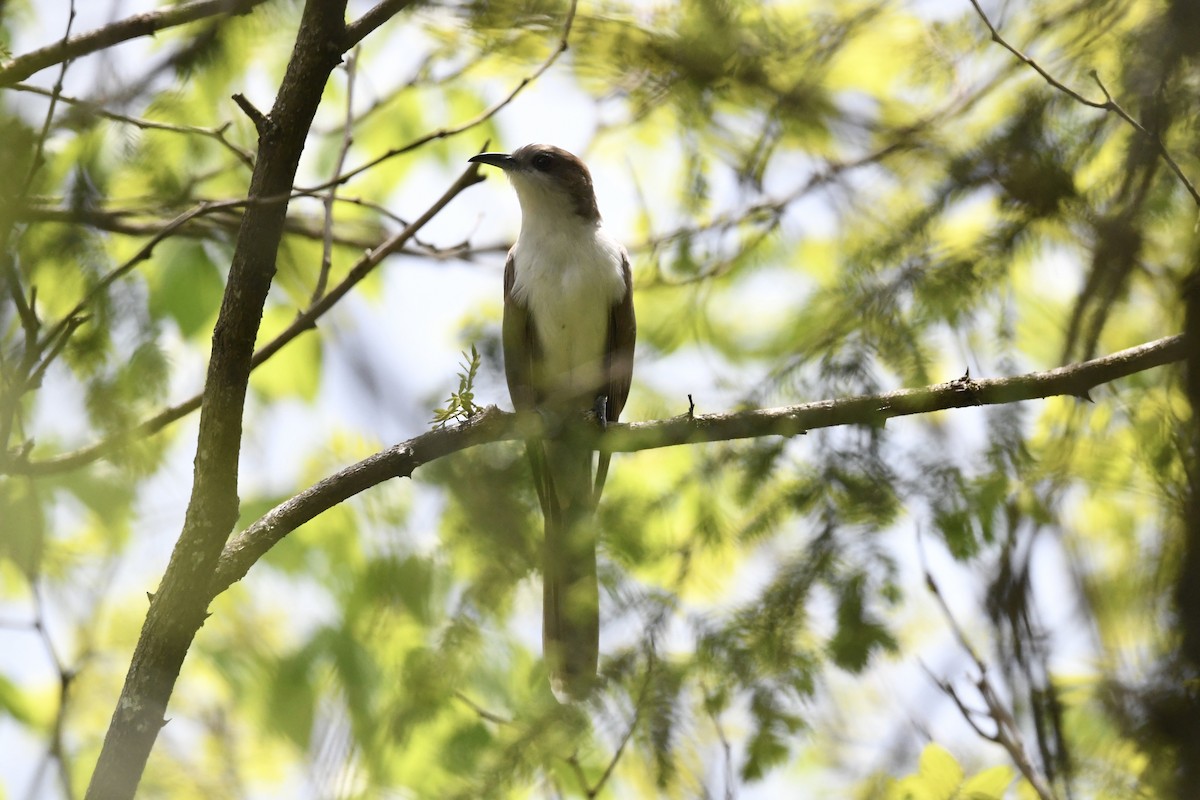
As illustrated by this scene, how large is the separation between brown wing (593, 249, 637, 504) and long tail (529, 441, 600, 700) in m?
0.57

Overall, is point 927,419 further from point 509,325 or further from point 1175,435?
point 509,325

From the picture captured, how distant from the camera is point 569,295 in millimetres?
4926

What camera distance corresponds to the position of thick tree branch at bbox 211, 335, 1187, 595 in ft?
9.06

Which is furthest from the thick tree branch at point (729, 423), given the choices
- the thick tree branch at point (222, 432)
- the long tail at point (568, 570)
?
the long tail at point (568, 570)

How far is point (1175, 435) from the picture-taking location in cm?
249

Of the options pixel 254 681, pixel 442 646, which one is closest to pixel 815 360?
pixel 442 646

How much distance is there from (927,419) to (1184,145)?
1305mm

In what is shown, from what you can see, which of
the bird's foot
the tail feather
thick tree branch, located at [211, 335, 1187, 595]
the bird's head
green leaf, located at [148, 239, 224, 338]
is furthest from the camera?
the bird's head

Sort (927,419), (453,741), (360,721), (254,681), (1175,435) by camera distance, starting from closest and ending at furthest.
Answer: (1175,435) < (360,721) < (453,741) < (927,419) < (254,681)

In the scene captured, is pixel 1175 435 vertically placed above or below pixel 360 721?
above

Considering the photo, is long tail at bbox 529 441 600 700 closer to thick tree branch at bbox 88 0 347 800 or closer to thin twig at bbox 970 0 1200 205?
thick tree branch at bbox 88 0 347 800

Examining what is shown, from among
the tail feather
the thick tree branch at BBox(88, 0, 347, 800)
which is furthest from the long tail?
the thick tree branch at BBox(88, 0, 347, 800)

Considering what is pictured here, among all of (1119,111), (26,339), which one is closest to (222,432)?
(26,339)

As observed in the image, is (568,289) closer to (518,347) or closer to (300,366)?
(518,347)
